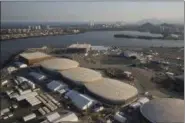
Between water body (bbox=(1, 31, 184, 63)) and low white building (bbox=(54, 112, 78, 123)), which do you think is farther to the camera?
water body (bbox=(1, 31, 184, 63))

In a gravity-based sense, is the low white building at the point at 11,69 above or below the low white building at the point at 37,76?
above

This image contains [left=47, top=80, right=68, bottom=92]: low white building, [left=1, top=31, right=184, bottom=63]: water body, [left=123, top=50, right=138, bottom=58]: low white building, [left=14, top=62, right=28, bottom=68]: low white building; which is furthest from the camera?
[left=1, top=31, right=184, bottom=63]: water body

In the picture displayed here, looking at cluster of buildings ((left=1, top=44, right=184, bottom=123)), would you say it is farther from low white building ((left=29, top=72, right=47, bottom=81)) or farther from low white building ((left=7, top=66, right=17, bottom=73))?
low white building ((left=7, top=66, right=17, bottom=73))

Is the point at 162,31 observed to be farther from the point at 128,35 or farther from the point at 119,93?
the point at 119,93

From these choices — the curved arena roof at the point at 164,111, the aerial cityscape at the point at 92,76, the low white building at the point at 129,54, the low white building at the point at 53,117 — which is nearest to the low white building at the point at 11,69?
the aerial cityscape at the point at 92,76

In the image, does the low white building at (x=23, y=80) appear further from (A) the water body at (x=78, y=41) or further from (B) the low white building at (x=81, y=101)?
(A) the water body at (x=78, y=41)

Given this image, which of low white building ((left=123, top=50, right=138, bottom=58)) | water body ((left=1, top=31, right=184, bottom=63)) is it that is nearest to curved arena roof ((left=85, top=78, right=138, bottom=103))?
low white building ((left=123, top=50, right=138, bottom=58))

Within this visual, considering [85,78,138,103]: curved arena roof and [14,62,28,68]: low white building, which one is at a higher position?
[14,62,28,68]: low white building

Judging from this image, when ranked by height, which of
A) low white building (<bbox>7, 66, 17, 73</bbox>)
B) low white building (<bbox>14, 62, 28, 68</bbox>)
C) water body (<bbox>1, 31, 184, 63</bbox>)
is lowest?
low white building (<bbox>7, 66, 17, 73</bbox>)

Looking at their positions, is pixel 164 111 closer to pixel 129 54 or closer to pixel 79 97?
pixel 79 97
